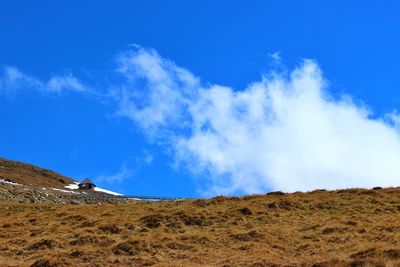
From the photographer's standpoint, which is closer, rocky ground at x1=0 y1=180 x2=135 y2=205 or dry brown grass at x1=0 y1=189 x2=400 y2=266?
dry brown grass at x1=0 y1=189 x2=400 y2=266

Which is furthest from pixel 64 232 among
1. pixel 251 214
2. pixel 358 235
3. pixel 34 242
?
pixel 358 235

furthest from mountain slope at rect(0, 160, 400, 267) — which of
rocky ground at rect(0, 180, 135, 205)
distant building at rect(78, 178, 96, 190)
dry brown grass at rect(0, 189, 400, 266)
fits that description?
distant building at rect(78, 178, 96, 190)

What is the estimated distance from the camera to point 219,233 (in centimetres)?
2436

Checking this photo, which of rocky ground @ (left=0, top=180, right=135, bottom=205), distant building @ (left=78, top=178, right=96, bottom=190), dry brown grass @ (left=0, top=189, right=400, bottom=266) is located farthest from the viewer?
distant building @ (left=78, top=178, right=96, bottom=190)

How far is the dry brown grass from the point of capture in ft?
64.3

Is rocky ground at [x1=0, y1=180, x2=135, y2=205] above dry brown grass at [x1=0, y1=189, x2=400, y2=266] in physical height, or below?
above

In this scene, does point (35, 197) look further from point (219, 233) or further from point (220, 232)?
point (219, 233)

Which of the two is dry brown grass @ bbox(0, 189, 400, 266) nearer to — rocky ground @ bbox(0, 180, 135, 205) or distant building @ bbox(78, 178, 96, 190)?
rocky ground @ bbox(0, 180, 135, 205)

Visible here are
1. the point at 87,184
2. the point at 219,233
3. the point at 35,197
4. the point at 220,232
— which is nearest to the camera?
the point at 219,233

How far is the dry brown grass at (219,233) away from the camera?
64.3 ft

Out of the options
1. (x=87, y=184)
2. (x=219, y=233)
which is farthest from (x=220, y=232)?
(x=87, y=184)

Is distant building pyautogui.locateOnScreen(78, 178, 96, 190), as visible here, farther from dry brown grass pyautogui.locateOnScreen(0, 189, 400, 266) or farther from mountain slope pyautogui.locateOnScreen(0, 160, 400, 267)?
dry brown grass pyautogui.locateOnScreen(0, 189, 400, 266)

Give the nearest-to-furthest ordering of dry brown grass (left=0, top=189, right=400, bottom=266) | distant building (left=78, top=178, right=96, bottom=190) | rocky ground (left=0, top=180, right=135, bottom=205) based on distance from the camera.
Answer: dry brown grass (left=0, top=189, right=400, bottom=266) < rocky ground (left=0, top=180, right=135, bottom=205) < distant building (left=78, top=178, right=96, bottom=190)

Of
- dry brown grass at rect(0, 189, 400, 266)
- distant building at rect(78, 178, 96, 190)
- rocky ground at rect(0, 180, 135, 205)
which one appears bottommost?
dry brown grass at rect(0, 189, 400, 266)
